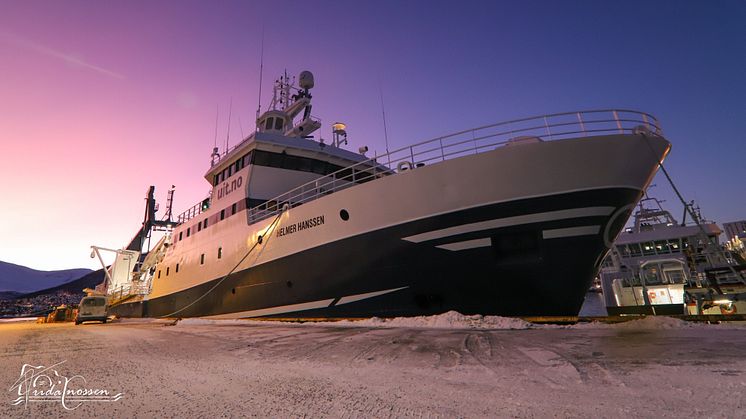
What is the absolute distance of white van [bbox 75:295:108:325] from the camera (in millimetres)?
18938

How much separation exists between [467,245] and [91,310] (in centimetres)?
2284

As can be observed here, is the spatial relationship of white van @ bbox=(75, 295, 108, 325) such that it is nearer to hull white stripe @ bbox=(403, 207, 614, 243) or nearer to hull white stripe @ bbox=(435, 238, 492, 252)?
hull white stripe @ bbox=(403, 207, 614, 243)

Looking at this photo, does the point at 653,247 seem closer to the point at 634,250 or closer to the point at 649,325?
the point at 634,250

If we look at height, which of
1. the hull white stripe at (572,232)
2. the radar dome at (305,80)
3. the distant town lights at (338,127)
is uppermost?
the radar dome at (305,80)

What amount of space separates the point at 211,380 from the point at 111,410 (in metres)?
0.88

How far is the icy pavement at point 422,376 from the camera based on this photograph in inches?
89.7

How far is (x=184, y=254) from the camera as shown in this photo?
16578mm

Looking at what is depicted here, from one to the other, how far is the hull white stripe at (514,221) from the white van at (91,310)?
21.5m

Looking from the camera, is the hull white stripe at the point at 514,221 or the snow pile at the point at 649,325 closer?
the snow pile at the point at 649,325

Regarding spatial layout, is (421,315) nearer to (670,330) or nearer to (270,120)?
(670,330)

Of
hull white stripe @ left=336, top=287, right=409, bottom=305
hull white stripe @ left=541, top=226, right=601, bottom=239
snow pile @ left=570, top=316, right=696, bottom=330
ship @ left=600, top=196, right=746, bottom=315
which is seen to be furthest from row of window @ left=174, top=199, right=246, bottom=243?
ship @ left=600, top=196, right=746, bottom=315

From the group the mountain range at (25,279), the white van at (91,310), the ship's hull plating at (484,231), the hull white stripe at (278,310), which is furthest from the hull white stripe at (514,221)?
the mountain range at (25,279)

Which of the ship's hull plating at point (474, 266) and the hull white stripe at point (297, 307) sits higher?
the ship's hull plating at point (474, 266)

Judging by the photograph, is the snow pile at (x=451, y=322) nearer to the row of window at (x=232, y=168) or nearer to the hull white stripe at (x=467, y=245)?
the hull white stripe at (x=467, y=245)
